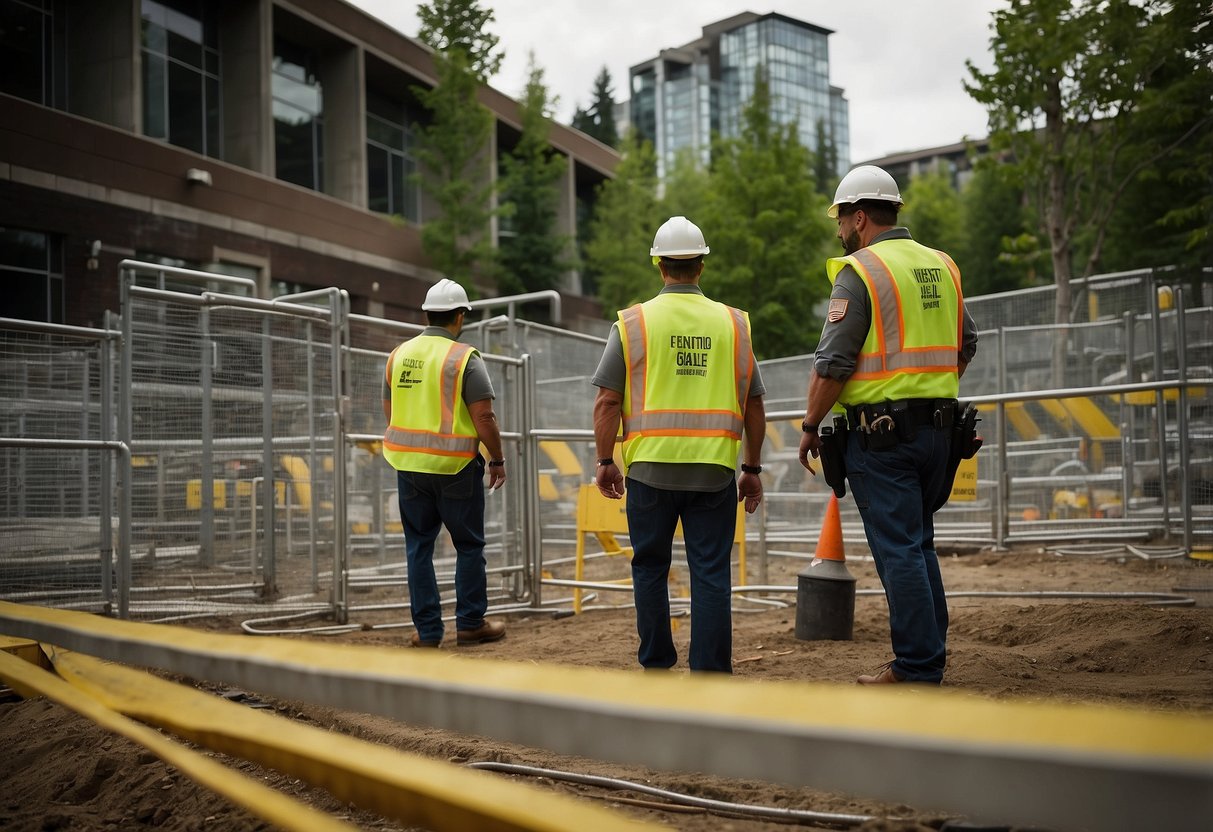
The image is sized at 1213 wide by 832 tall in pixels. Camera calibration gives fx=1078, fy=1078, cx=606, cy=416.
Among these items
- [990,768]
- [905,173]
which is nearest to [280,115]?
[990,768]

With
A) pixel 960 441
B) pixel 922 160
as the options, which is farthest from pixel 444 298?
pixel 922 160

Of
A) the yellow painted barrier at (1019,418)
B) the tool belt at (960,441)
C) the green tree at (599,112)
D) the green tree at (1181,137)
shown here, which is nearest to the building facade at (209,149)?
the yellow painted barrier at (1019,418)

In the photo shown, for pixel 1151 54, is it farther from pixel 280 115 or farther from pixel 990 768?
pixel 280 115

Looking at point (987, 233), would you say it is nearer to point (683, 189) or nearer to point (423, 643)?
point (683, 189)

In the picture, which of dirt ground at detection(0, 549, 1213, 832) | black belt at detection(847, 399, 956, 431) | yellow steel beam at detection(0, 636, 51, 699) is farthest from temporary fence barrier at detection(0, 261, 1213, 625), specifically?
black belt at detection(847, 399, 956, 431)

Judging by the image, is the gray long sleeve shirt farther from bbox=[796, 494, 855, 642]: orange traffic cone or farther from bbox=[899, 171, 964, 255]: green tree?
bbox=[899, 171, 964, 255]: green tree

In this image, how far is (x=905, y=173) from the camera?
96250 mm

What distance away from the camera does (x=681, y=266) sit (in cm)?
533

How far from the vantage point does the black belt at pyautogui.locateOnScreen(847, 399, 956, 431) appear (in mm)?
4734

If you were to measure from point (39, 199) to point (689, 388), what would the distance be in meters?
19.1

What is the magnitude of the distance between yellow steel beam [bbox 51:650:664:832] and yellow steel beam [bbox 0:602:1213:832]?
21cm

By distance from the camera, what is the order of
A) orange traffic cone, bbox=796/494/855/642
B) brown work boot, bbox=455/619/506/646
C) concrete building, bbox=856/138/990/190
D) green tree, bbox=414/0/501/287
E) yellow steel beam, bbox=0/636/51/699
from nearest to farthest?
1. yellow steel beam, bbox=0/636/51/699
2. orange traffic cone, bbox=796/494/855/642
3. brown work boot, bbox=455/619/506/646
4. green tree, bbox=414/0/501/287
5. concrete building, bbox=856/138/990/190

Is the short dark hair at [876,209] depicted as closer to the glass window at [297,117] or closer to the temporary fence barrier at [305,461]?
the temporary fence barrier at [305,461]

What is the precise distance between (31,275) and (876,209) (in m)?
19.3
